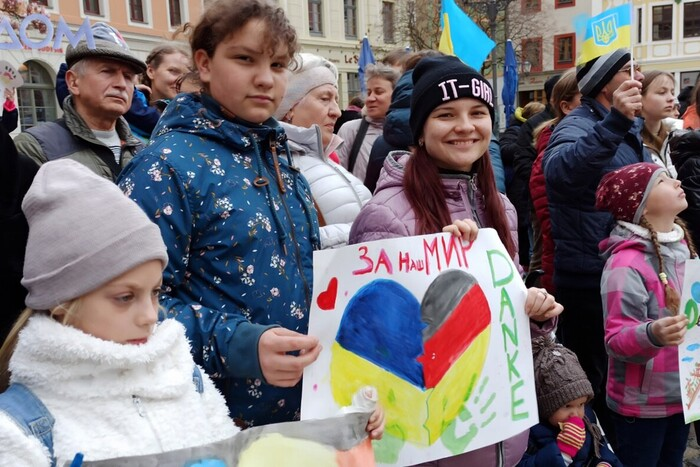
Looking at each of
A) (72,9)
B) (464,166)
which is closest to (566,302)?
(464,166)

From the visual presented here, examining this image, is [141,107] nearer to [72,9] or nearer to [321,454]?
[321,454]

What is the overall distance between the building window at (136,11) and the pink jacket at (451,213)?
82.2ft

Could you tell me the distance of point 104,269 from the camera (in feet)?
4.38

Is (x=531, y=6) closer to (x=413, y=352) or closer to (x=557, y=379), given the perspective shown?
(x=557, y=379)

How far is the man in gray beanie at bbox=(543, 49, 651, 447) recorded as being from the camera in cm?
343

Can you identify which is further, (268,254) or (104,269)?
(268,254)

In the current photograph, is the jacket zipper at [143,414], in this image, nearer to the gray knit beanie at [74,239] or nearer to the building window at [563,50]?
the gray knit beanie at [74,239]

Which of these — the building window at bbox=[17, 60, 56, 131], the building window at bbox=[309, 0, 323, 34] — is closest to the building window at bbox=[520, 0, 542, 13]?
the building window at bbox=[309, 0, 323, 34]

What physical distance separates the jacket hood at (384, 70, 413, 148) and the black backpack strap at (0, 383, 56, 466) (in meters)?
2.79

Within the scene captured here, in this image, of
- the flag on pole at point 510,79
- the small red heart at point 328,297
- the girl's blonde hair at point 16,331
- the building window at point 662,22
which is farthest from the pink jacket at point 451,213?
the building window at point 662,22

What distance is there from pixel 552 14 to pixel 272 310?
4151 cm

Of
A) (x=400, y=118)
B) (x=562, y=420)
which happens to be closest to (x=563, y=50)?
(x=400, y=118)

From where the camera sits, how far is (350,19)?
3388 centimetres

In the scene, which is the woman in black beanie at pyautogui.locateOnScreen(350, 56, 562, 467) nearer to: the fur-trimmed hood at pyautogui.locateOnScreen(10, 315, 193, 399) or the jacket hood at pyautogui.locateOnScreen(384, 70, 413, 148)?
the fur-trimmed hood at pyautogui.locateOnScreen(10, 315, 193, 399)
